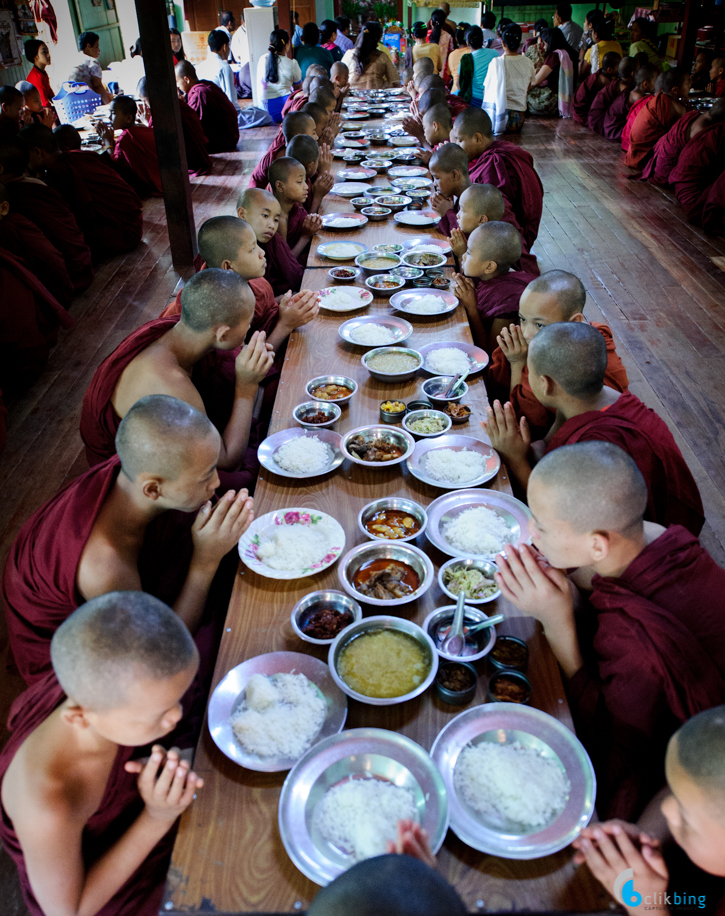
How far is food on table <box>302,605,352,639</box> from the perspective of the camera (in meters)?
2.01

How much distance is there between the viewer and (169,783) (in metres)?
1.56

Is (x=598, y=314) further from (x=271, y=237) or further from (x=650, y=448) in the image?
(x=650, y=448)

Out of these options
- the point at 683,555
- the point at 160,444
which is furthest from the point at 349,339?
the point at 683,555

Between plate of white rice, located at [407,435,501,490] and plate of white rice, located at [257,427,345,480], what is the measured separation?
34cm

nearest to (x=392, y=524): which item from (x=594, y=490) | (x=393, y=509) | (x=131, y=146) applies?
(x=393, y=509)

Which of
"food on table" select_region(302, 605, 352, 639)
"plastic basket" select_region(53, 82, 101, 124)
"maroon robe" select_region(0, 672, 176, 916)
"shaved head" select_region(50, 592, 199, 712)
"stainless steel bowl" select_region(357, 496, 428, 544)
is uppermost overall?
"plastic basket" select_region(53, 82, 101, 124)

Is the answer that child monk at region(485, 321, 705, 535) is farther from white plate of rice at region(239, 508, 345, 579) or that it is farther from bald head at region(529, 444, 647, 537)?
white plate of rice at region(239, 508, 345, 579)

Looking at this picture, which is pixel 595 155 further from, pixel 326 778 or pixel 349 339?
pixel 326 778

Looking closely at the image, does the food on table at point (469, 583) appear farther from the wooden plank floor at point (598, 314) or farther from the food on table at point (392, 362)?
the wooden plank floor at point (598, 314)

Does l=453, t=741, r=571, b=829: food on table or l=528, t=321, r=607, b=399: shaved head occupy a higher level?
l=528, t=321, r=607, b=399: shaved head

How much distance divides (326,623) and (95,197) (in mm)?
7055

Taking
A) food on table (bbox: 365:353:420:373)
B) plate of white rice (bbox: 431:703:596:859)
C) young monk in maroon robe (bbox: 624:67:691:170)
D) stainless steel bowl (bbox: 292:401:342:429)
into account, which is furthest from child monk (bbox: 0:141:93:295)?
young monk in maroon robe (bbox: 624:67:691:170)

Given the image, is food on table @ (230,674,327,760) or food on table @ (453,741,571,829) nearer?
food on table @ (453,741,571,829)

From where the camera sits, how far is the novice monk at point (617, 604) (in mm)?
1849
